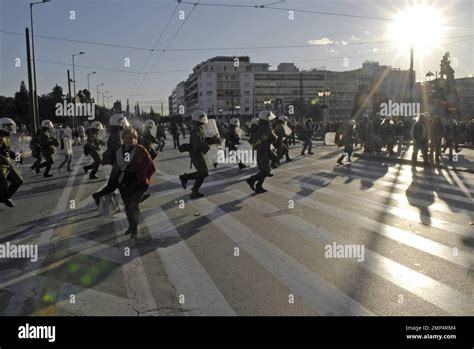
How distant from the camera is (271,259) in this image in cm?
604

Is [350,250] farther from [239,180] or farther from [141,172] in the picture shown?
[239,180]

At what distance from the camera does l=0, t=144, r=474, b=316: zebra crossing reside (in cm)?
460

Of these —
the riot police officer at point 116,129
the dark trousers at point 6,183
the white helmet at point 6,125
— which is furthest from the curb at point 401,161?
the white helmet at point 6,125

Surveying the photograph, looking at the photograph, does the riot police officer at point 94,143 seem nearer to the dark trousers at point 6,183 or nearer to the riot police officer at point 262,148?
the dark trousers at point 6,183

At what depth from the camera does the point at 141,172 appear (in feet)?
23.1

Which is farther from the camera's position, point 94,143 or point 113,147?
point 94,143

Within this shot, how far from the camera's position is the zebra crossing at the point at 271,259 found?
4602mm

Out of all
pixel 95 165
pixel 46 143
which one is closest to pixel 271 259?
pixel 95 165

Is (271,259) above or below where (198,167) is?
below

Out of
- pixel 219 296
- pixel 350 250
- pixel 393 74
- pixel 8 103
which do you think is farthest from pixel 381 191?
pixel 393 74

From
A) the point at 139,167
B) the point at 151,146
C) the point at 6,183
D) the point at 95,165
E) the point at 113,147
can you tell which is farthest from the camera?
the point at 95,165

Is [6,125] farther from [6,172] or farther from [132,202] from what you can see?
[132,202]

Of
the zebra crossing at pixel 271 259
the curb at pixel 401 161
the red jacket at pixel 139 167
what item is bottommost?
the zebra crossing at pixel 271 259
